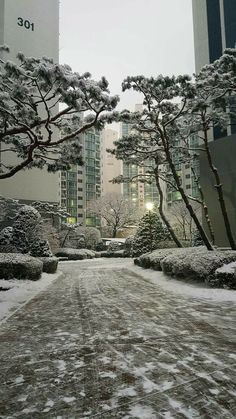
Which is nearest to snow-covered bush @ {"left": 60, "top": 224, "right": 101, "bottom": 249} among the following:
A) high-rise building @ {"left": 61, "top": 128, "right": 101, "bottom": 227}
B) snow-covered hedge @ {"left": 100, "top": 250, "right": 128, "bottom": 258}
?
snow-covered hedge @ {"left": 100, "top": 250, "right": 128, "bottom": 258}

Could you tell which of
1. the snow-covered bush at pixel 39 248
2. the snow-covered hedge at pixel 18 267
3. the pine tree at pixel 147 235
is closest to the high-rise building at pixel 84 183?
the pine tree at pixel 147 235

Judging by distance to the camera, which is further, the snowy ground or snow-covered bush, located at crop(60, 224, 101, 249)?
snow-covered bush, located at crop(60, 224, 101, 249)

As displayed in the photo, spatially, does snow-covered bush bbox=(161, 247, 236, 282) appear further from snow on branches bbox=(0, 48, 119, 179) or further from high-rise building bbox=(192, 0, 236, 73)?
high-rise building bbox=(192, 0, 236, 73)

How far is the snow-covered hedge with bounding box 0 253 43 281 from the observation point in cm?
1273

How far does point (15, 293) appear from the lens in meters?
10.5

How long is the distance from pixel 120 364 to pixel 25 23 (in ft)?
174

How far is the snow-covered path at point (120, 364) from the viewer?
9.34ft

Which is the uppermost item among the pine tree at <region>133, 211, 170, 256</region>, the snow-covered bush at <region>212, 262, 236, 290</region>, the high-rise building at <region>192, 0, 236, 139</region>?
the high-rise building at <region>192, 0, 236, 139</region>

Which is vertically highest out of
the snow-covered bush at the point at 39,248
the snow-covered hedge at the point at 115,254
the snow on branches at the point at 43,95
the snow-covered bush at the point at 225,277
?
the snow on branches at the point at 43,95

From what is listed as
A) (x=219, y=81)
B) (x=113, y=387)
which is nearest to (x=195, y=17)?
(x=219, y=81)

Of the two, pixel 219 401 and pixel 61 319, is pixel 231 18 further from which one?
pixel 219 401

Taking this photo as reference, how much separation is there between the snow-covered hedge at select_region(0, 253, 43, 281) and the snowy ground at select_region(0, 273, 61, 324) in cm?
30

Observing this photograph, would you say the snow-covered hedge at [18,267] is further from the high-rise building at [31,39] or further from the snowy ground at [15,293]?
the high-rise building at [31,39]

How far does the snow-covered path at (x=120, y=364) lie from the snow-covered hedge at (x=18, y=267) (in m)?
5.87
